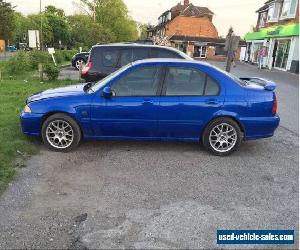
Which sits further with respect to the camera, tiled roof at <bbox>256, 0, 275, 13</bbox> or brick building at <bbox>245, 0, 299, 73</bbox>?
tiled roof at <bbox>256, 0, 275, 13</bbox>

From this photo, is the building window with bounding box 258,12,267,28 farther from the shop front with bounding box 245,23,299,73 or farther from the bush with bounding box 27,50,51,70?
the bush with bounding box 27,50,51,70

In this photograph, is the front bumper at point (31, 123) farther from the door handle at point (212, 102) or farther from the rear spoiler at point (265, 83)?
the rear spoiler at point (265, 83)

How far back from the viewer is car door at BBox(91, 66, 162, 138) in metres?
5.41

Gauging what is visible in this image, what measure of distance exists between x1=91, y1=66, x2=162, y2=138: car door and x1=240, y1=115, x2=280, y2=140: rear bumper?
5.22 ft

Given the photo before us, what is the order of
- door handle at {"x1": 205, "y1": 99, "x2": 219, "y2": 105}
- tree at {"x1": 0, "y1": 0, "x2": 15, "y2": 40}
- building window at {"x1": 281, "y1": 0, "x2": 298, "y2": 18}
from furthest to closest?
tree at {"x1": 0, "y1": 0, "x2": 15, "y2": 40} → building window at {"x1": 281, "y1": 0, "x2": 298, "y2": 18} → door handle at {"x1": 205, "y1": 99, "x2": 219, "y2": 105}

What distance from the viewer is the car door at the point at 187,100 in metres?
5.42

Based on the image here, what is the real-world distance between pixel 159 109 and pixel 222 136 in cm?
122

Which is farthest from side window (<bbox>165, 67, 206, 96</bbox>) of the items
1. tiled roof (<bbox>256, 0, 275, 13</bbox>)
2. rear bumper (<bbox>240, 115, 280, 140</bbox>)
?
tiled roof (<bbox>256, 0, 275, 13</bbox>)

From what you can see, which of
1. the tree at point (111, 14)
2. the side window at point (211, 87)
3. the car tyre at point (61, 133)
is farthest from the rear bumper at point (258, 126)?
the tree at point (111, 14)

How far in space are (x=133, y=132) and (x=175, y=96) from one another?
0.95 meters

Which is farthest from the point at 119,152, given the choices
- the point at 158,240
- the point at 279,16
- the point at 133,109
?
the point at 279,16

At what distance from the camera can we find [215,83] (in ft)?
18.0

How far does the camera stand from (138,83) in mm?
5500

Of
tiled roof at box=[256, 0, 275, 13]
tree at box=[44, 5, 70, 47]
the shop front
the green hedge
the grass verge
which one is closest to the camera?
the grass verge
